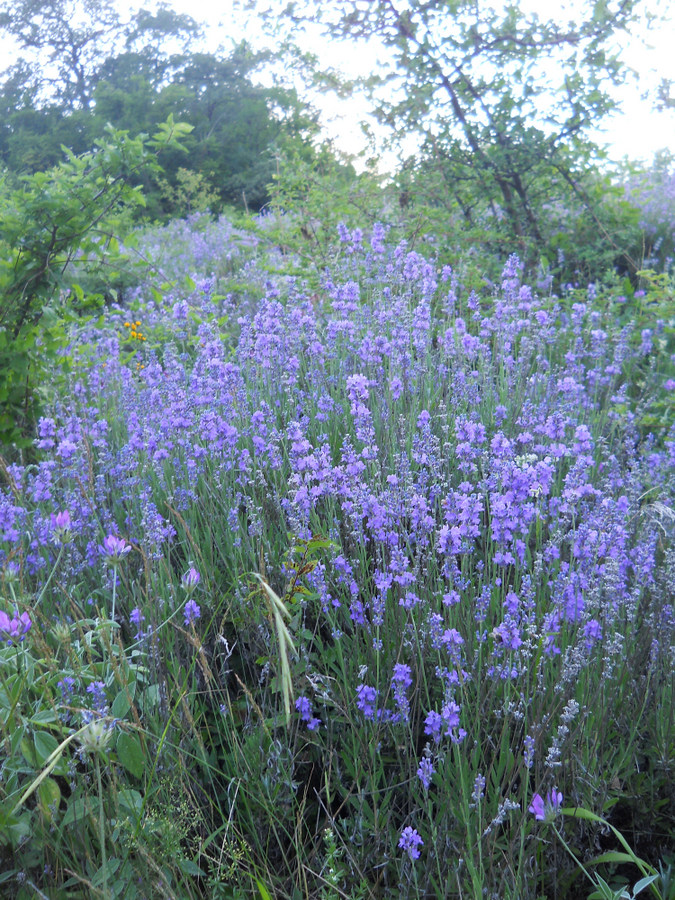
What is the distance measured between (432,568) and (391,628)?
20 centimetres

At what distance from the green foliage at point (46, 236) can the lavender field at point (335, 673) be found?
649mm

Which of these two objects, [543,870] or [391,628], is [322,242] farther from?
[543,870]

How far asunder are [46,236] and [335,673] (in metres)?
2.28

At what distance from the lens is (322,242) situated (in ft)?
16.8

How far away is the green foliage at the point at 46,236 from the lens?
3004mm

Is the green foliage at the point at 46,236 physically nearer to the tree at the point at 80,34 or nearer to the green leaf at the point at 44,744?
the green leaf at the point at 44,744

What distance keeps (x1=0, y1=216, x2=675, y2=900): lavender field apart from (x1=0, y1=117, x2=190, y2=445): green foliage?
649mm

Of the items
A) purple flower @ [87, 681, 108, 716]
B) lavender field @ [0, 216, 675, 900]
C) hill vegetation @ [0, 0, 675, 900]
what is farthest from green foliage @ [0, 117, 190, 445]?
purple flower @ [87, 681, 108, 716]

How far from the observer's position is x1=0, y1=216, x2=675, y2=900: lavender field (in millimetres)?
1318

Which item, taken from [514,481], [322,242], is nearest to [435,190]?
[322,242]

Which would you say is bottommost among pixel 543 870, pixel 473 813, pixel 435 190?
pixel 543 870

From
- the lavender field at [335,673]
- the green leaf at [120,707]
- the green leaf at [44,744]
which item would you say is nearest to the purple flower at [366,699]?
the lavender field at [335,673]

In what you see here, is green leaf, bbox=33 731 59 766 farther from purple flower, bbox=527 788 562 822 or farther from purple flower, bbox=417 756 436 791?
purple flower, bbox=527 788 562 822

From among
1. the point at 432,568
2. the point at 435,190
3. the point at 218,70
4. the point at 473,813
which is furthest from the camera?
the point at 218,70
